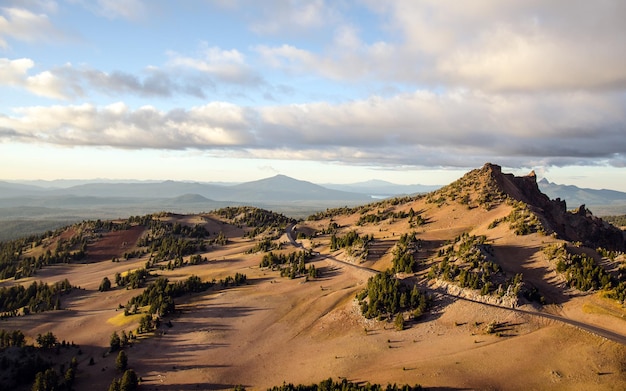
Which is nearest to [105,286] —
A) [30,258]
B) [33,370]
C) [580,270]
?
[33,370]

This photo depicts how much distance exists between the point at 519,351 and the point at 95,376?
154ft

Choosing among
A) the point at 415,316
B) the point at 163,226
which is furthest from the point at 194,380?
the point at 163,226

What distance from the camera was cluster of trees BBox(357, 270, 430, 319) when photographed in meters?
52.5

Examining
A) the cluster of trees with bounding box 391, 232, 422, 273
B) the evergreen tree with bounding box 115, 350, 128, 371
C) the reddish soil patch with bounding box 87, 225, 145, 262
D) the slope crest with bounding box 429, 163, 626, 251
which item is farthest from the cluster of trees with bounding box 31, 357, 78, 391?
the reddish soil patch with bounding box 87, 225, 145, 262

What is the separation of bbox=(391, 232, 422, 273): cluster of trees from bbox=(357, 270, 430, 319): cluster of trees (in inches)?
375

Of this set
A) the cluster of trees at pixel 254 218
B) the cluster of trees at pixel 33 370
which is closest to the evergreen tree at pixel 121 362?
the cluster of trees at pixel 33 370

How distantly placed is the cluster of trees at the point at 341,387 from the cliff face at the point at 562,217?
6223 cm

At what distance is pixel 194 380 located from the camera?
4288 centimetres

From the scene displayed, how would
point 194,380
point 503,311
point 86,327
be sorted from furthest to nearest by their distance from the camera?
point 86,327, point 503,311, point 194,380

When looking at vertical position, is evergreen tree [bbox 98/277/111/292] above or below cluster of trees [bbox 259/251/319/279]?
below

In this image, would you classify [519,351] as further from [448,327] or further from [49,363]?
[49,363]

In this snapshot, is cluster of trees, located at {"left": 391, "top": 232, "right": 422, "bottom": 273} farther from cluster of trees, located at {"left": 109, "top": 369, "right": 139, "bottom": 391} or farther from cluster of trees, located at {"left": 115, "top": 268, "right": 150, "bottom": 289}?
cluster of trees, located at {"left": 115, "top": 268, "right": 150, "bottom": 289}

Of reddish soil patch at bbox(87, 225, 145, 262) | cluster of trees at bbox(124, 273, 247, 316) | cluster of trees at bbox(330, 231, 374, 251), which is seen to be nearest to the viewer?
cluster of trees at bbox(124, 273, 247, 316)

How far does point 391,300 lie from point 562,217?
66.6m
